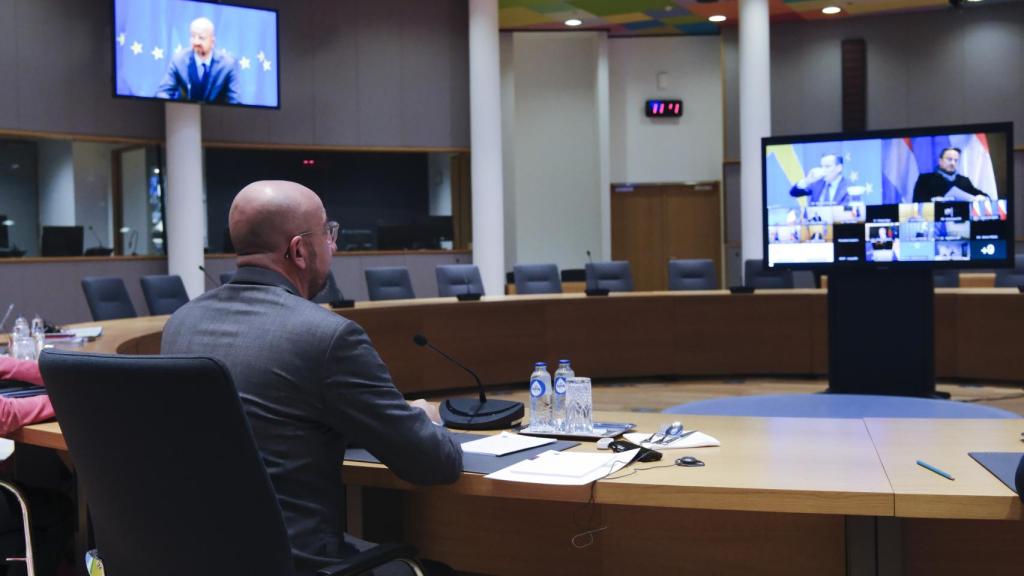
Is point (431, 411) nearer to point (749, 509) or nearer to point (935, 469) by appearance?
point (749, 509)

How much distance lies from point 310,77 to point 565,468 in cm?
910

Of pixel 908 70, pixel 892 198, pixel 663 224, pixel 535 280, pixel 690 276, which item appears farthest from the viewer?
pixel 663 224

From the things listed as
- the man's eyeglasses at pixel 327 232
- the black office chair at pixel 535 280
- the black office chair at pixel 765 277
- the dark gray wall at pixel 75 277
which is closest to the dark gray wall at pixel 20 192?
the dark gray wall at pixel 75 277

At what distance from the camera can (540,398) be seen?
2.43 m

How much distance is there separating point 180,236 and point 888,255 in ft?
22.7

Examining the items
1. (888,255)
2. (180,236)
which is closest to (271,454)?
(888,255)

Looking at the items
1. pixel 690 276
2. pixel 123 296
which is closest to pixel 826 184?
pixel 690 276

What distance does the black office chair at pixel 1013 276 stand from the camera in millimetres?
7535

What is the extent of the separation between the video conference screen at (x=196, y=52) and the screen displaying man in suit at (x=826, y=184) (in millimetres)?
5768

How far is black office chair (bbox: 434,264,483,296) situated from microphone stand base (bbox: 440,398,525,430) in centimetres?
497

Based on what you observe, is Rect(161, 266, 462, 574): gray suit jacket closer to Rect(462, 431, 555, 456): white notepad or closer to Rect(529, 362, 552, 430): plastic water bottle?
Rect(462, 431, 555, 456): white notepad

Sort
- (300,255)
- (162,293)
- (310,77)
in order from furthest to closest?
(310,77), (162,293), (300,255)

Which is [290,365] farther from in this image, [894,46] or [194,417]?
[894,46]

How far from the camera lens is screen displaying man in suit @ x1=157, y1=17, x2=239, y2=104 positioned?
8.50 m
